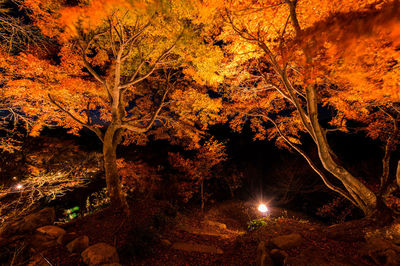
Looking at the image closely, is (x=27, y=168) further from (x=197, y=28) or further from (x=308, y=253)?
(x=308, y=253)

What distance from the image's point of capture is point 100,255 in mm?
3625

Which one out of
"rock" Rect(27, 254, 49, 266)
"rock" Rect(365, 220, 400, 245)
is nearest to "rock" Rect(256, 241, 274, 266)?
"rock" Rect(365, 220, 400, 245)

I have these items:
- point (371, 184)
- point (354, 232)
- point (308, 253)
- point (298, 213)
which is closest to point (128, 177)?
point (308, 253)

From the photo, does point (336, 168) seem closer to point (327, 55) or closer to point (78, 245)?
point (327, 55)

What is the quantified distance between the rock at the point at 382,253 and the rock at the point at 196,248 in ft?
11.0

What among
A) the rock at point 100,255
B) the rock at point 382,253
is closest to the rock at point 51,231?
the rock at point 100,255

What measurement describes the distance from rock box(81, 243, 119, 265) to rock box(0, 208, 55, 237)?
6.77ft

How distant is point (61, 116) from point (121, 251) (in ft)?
20.6

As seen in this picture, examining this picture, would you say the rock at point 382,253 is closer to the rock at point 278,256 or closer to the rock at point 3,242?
the rock at point 278,256

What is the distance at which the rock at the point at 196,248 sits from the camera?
481cm

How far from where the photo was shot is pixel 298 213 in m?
13.6

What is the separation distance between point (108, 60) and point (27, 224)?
637 cm

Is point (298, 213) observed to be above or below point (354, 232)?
below

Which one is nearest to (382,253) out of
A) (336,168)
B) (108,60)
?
(336,168)
